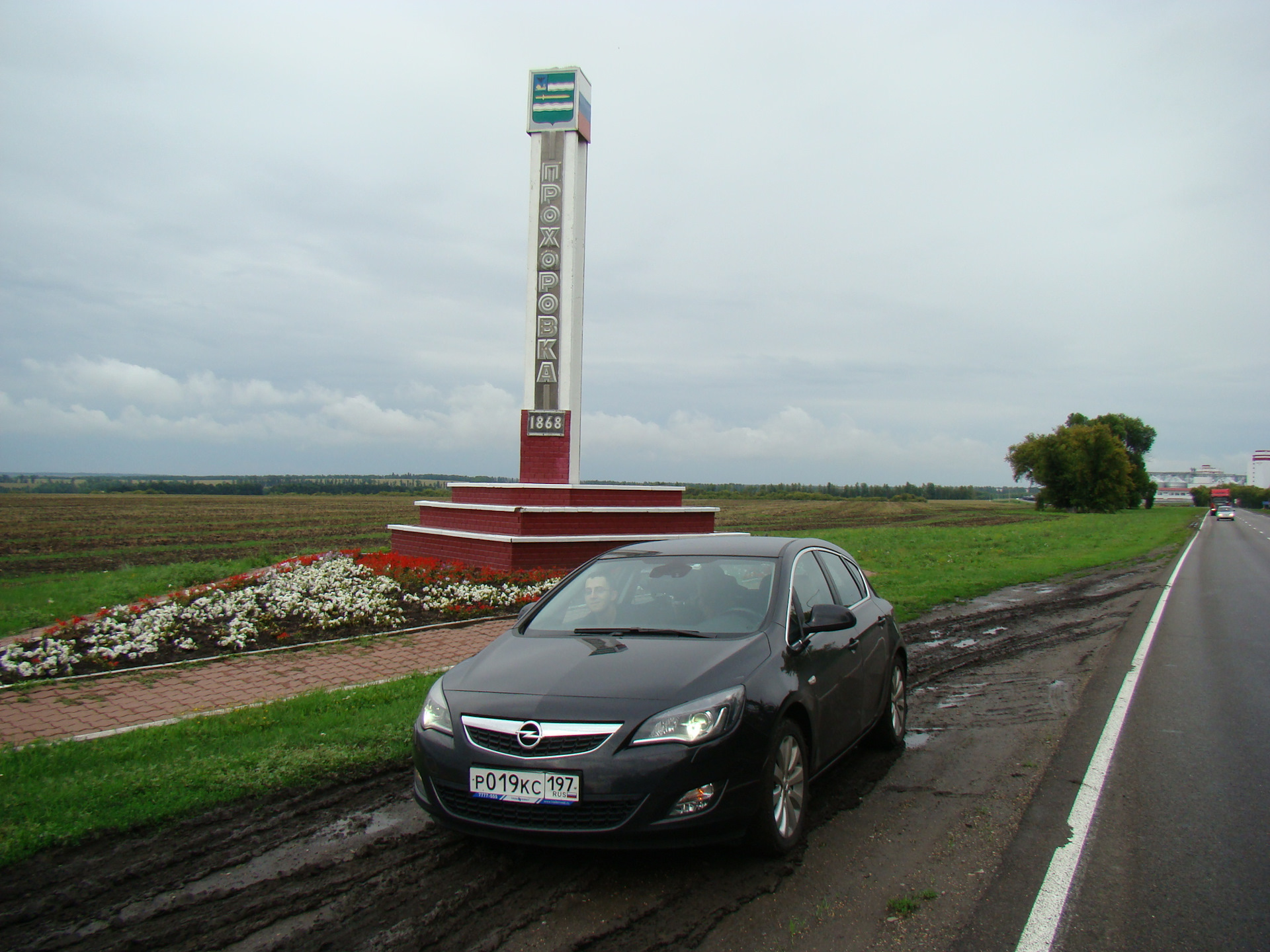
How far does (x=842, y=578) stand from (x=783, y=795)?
2172mm

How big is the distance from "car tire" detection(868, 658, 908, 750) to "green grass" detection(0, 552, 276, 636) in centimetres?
1017

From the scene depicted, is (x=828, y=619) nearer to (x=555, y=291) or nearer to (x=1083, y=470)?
(x=555, y=291)

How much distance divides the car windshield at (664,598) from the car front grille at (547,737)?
995mm

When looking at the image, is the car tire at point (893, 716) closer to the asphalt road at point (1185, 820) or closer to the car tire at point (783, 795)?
the asphalt road at point (1185, 820)

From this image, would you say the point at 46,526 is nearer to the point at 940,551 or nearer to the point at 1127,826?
the point at 940,551

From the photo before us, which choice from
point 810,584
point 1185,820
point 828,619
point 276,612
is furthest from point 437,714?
point 276,612

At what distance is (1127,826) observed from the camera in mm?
4289

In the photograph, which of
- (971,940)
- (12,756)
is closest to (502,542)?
(12,756)

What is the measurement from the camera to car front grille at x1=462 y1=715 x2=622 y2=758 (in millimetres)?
3562

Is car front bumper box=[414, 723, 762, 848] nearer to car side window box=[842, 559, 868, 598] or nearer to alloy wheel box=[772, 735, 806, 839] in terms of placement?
alloy wheel box=[772, 735, 806, 839]

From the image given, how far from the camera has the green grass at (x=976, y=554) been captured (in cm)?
1479

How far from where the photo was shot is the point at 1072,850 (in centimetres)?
396

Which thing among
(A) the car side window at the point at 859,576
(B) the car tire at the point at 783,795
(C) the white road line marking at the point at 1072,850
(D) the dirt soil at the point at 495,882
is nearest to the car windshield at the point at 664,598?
(B) the car tire at the point at 783,795

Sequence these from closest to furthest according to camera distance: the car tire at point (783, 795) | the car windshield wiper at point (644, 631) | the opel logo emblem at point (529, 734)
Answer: the opel logo emblem at point (529, 734), the car tire at point (783, 795), the car windshield wiper at point (644, 631)
